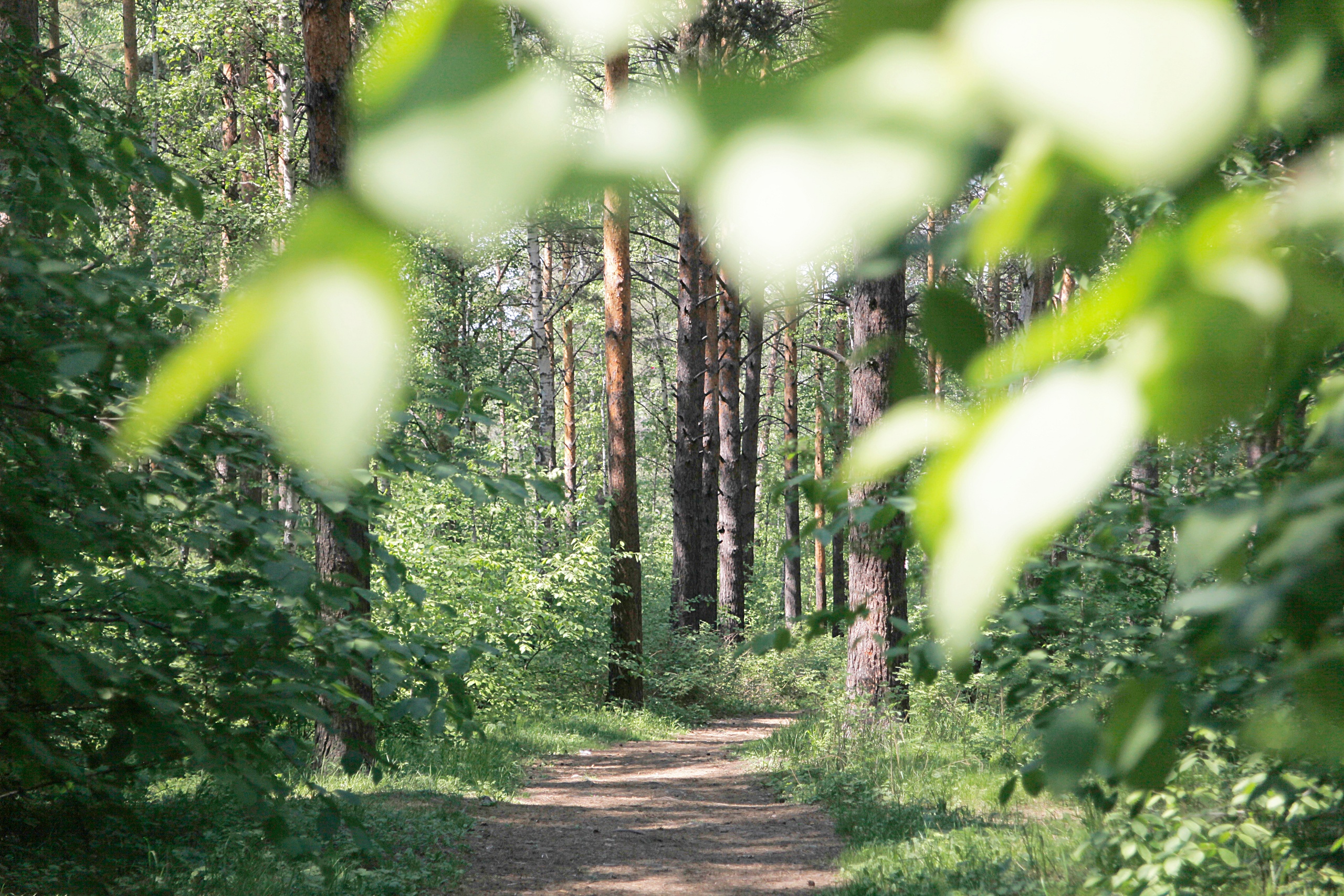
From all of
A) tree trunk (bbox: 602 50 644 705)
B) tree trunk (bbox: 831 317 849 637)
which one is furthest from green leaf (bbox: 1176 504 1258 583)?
tree trunk (bbox: 602 50 644 705)

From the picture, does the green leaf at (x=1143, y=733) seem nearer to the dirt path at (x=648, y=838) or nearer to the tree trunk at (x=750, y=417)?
the dirt path at (x=648, y=838)

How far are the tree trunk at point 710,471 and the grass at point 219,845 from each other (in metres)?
9.42

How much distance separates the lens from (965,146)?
0.30 meters

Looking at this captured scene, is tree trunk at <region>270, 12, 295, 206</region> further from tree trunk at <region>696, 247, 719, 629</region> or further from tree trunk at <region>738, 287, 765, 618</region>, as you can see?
tree trunk at <region>738, 287, 765, 618</region>

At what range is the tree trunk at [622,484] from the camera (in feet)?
38.4

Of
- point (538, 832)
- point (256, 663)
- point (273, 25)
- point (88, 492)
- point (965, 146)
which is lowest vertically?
point (538, 832)

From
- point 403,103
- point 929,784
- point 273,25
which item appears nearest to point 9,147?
point 403,103

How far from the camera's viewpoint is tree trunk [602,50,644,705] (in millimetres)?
11719

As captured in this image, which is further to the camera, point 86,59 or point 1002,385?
point 86,59

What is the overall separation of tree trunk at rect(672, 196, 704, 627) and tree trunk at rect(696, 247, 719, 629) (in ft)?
0.75

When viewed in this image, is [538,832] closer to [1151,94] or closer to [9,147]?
[9,147]

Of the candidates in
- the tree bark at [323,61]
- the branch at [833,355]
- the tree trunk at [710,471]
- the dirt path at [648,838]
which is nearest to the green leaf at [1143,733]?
the branch at [833,355]

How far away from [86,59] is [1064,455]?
26.5 metres

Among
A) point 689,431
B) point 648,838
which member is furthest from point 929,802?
point 689,431
